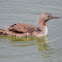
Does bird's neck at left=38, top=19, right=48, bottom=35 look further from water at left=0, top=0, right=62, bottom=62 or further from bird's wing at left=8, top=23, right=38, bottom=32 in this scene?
bird's wing at left=8, top=23, right=38, bottom=32

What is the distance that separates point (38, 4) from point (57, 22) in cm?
282

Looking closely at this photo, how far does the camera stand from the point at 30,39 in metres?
11.8

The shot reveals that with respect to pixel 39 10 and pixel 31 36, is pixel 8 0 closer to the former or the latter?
pixel 39 10

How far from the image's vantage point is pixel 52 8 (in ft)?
50.9

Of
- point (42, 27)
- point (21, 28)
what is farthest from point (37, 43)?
point (42, 27)

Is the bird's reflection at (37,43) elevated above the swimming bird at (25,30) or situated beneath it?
situated beneath

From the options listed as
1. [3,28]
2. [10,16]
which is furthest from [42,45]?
[10,16]

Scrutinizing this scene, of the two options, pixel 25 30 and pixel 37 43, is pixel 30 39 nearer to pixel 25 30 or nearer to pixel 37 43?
pixel 25 30

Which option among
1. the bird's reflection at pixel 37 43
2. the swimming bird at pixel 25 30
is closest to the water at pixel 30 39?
the bird's reflection at pixel 37 43

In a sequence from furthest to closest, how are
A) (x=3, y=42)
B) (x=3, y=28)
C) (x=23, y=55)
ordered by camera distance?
(x=3, y=28) < (x=3, y=42) < (x=23, y=55)

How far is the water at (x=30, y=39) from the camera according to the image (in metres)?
9.73

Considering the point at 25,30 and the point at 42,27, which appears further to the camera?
the point at 42,27

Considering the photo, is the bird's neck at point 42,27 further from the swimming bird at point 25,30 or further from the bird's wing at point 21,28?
the bird's wing at point 21,28

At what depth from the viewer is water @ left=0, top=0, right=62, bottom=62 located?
9.73 m
